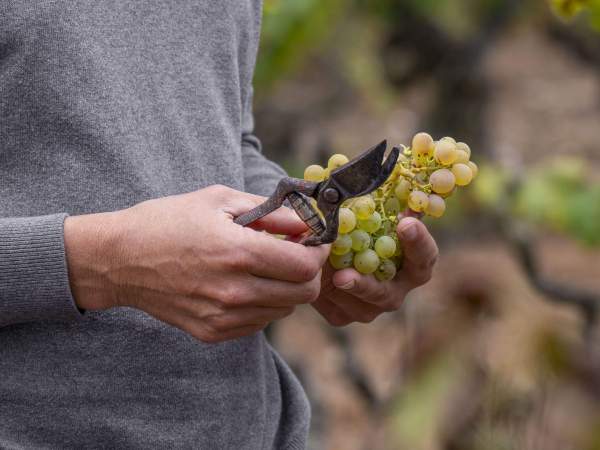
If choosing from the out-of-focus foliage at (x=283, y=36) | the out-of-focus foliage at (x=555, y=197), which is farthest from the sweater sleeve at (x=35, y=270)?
the out-of-focus foliage at (x=283, y=36)

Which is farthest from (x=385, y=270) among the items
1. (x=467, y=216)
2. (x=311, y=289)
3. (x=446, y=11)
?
(x=446, y=11)

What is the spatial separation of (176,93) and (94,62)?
6.6 inches

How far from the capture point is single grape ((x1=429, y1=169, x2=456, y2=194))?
1497 millimetres

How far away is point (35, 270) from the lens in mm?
1365

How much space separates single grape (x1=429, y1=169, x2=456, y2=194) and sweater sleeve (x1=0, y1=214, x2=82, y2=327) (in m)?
0.58

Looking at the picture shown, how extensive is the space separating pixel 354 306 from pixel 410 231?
9.8 inches

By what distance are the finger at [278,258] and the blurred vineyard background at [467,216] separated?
109 cm

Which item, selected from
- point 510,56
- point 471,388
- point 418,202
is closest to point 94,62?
point 418,202

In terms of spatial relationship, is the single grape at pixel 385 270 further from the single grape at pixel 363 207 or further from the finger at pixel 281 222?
the finger at pixel 281 222

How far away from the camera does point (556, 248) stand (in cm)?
864

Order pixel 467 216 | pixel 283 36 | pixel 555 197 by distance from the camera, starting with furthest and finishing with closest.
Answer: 1. pixel 467 216
2. pixel 283 36
3. pixel 555 197

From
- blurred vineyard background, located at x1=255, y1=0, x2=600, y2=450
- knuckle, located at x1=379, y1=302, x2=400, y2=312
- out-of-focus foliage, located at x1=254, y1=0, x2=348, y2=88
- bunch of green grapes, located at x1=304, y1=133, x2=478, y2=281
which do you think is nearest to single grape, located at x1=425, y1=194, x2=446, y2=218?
bunch of green grapes, located at x1=304, y1=133, x2=478, y2=281

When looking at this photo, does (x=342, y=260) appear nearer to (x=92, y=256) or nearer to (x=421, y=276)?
(x=421, y=276)

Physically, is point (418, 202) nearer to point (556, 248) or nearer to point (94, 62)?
point (94, 62)
